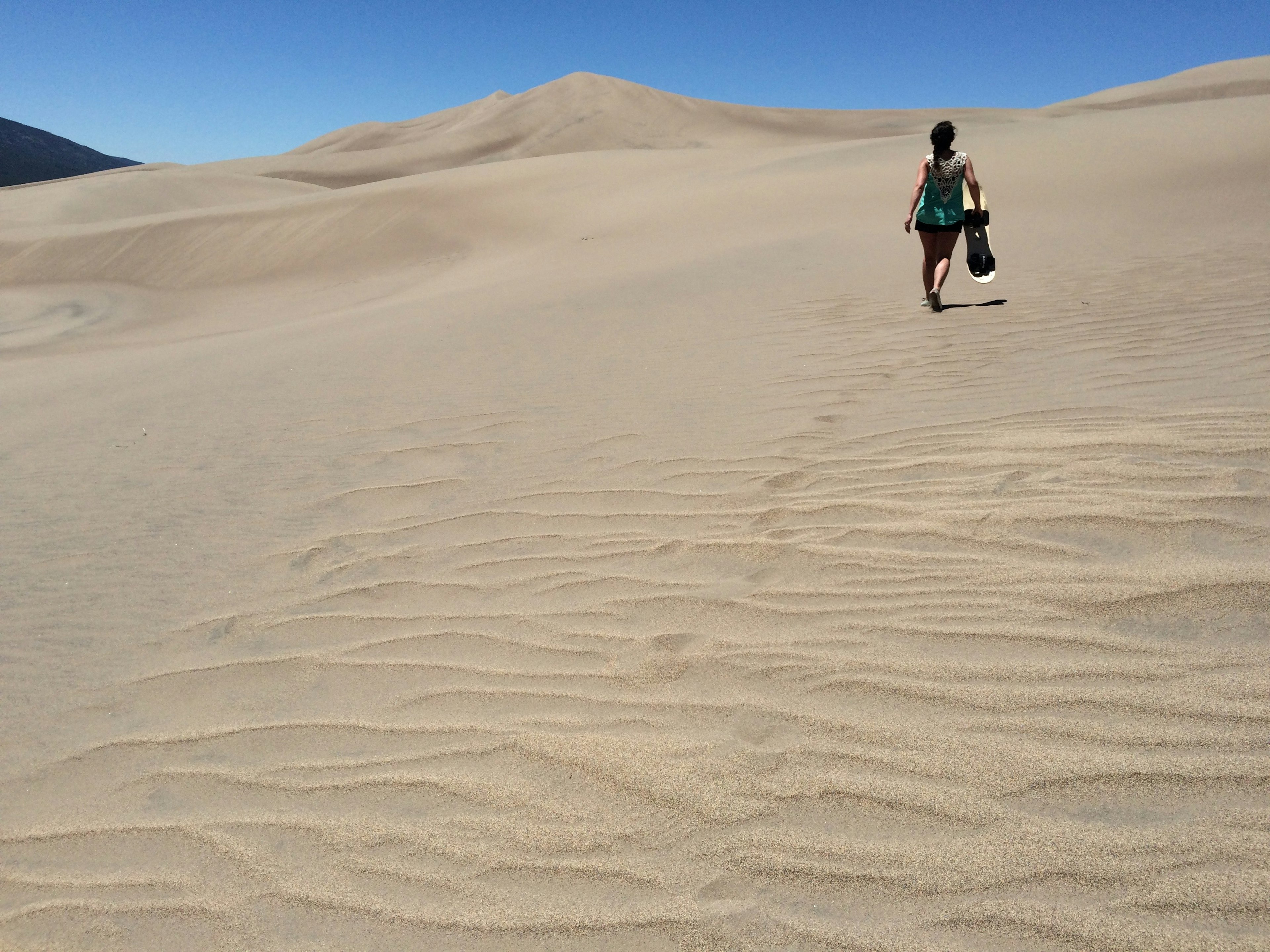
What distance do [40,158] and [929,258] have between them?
119 metres

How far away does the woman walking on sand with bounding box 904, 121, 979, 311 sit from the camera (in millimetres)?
7066

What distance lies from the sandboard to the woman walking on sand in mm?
45

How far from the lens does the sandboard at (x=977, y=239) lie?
7070 mm

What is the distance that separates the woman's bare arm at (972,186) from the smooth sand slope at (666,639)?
2.74 feet

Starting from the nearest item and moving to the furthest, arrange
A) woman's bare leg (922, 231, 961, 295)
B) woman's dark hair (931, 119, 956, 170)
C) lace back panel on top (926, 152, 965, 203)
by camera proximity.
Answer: woman's dark hair (931, 119, 956, 170)
lace back panel on top (926, 152, 965, 203)
woman's bare leg (922, 231, 961, 295)

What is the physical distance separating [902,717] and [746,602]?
75 cm

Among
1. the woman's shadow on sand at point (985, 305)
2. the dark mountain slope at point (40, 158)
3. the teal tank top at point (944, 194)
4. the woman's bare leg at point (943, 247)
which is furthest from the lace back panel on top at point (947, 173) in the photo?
the dark mountain slope at point (40, 158)

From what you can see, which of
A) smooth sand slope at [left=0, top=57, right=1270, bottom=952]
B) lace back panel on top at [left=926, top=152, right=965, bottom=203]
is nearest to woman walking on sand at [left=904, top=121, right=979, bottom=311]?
lace back panel on top at [left=926, top=152, right=965, bottom=203]

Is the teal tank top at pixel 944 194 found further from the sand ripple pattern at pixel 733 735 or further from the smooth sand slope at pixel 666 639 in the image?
the sand ripple pattern at pixel 733 735

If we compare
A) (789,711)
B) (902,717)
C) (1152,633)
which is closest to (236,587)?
(789,711)

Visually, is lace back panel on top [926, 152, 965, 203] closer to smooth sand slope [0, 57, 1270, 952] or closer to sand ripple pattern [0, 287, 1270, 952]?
smooth sand slope [0, 57, 1270, 952]

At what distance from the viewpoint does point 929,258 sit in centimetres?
732

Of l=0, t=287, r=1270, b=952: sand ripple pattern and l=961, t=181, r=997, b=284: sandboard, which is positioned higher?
l=961, t=181, r=997, b=284: sandboard

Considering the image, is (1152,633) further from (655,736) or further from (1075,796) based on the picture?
(655,736)
